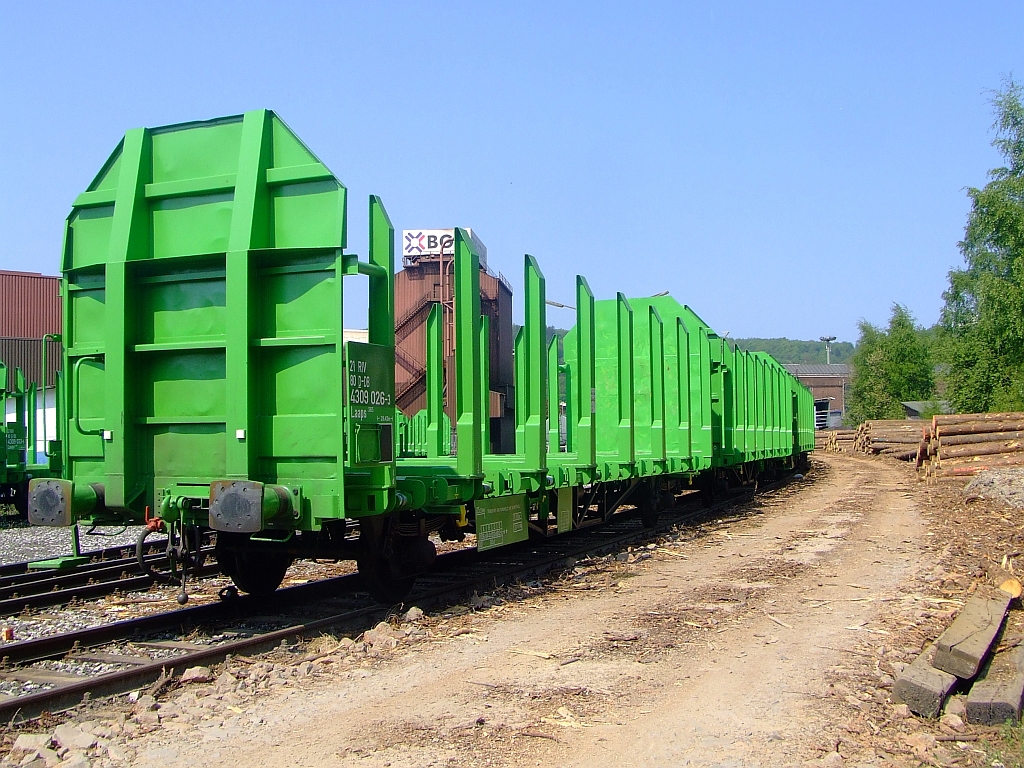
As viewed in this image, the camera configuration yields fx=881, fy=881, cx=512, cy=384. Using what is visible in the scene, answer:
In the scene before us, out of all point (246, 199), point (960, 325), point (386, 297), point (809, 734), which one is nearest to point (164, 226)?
point (246, 199)

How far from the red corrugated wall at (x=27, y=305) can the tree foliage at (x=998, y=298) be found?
39.9 meters

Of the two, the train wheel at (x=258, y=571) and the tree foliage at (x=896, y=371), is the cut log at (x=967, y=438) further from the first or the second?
the tree foliage at (x=896, y=371)

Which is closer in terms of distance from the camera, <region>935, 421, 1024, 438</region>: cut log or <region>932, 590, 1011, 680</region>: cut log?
<region>932, 590, 1011, 680</region>: cut log

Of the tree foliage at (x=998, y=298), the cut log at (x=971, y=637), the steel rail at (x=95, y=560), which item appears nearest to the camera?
the cut log at (x=971, y=637)

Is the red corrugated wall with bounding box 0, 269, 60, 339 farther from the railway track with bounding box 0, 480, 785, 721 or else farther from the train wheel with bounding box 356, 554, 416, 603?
the train wheel with bounding box 356, 554, 416, 603

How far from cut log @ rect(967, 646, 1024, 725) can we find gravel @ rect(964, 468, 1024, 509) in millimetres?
13115

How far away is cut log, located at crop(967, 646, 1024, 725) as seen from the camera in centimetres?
466

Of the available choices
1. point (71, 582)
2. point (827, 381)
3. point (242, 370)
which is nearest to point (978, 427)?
point (71, 582)

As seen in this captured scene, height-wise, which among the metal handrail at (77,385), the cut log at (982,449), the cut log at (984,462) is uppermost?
the metal handrail at (77,385)

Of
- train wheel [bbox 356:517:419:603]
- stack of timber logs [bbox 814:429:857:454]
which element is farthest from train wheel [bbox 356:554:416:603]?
stack of timber logs [bbox 814:429:857:454]

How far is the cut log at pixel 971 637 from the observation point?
5.29 meters

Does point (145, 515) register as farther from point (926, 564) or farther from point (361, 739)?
point (926, 564)

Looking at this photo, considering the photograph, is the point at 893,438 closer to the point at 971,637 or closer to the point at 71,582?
the point at 971,637

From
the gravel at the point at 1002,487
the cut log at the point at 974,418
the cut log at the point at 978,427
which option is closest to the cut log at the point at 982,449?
the cut log at the point at 978,427
